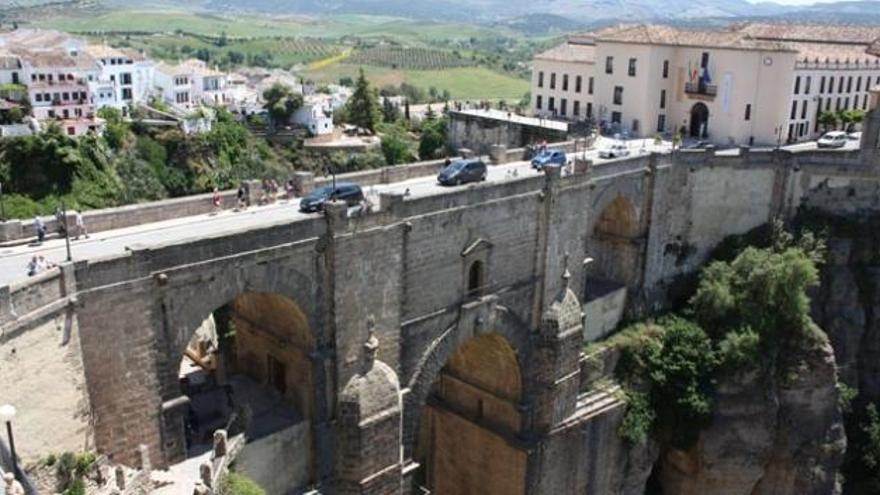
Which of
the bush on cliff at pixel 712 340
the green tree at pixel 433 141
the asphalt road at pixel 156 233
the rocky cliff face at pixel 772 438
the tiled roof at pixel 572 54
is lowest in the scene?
the rocky cliff face at pixel 772 438

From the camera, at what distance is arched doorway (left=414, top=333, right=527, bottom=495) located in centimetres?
3275

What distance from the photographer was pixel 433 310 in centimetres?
2800

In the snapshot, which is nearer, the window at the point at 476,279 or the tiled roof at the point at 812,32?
the window at the point at 476,279

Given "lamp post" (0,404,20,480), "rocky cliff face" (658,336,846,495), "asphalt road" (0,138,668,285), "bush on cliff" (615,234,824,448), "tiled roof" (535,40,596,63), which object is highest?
"tiled roof" (535,40,596,63)

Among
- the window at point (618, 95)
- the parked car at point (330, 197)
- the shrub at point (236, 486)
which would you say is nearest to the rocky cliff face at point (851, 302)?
the window at point (618, 95)

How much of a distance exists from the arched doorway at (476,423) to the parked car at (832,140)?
27.3 m

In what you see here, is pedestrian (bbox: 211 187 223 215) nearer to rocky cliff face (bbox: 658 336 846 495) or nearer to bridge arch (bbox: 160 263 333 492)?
bridge arch (bbox: 160 263 333 492)

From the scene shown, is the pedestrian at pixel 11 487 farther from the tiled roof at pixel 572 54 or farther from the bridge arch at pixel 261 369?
the tiled roof at pixel 572 54

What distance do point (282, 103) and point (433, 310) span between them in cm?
6516

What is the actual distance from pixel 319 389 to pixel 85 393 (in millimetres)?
7292

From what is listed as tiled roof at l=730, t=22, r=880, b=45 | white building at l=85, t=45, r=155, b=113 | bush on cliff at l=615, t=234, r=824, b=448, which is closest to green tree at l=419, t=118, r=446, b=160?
tiled roof at l=730, t=22, r=880, b=45

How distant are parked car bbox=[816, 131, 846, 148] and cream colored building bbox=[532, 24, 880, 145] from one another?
2.15 meters

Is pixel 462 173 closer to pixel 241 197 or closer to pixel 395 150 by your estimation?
pixel 241 197

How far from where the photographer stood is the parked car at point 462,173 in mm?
30922
